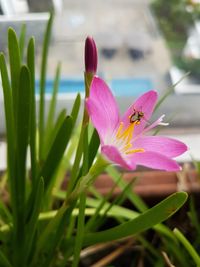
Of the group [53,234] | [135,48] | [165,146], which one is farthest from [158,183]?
[135,48]

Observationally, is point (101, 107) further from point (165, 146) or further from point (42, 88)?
point (42, 88)

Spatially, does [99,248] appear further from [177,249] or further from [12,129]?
[12,129]

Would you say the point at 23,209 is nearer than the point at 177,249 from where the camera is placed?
Yes

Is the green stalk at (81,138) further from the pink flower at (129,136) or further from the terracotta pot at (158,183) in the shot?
the terracotta pot at (158,183)

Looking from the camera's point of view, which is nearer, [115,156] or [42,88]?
[115,156]

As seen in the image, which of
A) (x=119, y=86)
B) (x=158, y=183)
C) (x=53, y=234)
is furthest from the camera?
(x=119, y=86)

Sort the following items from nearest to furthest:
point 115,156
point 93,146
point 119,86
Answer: point 115,156 < point 93,146 < point 119,86

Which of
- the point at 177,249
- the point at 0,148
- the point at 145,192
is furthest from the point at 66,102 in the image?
the point at 177,249
